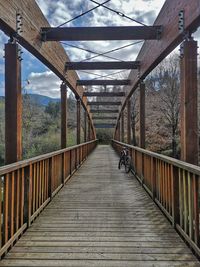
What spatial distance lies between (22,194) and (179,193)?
6.00 ft

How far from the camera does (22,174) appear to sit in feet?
10.5

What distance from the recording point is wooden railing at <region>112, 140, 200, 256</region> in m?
2.60

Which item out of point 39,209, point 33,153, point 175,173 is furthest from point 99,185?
point 33,153

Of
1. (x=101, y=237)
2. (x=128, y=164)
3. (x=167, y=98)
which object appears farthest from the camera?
(x=167, y=98)

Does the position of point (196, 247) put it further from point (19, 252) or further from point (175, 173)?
point (19, 252)

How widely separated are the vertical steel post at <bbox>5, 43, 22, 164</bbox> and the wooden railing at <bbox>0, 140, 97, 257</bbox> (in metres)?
A: 0.33

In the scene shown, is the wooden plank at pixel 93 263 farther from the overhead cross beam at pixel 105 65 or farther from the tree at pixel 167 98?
the tree at pixel 167 98

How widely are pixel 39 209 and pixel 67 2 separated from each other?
151 inches

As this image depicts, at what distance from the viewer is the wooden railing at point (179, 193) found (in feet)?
8.53

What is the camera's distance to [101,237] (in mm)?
3027

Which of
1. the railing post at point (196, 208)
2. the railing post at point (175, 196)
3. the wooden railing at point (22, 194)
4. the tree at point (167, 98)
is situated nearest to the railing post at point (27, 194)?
the wooden railing at point (22, 194)

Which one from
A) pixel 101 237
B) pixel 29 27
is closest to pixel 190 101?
pixel 101 237

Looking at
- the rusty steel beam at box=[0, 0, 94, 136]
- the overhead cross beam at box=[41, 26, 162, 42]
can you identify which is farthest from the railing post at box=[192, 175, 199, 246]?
the overhead cross beam at box=[41, 26, 162, 42]

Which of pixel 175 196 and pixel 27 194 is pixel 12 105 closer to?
pixel 27 194
